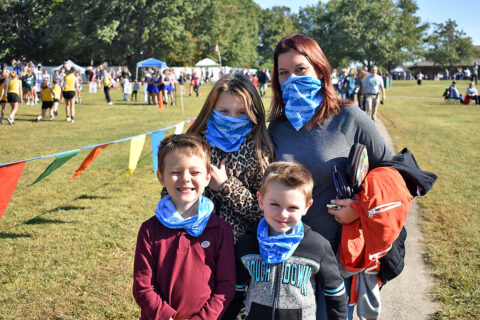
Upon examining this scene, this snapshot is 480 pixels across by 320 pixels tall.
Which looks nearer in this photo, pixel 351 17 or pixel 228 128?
pixel 228 128

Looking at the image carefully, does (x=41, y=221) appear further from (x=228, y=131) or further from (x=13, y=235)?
(x=228, y=131)

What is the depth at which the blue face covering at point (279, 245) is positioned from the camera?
1880 millimetres

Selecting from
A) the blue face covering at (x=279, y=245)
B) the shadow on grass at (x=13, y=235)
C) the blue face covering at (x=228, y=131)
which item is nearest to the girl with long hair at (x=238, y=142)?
the blue face covering at (x=228, y=131)

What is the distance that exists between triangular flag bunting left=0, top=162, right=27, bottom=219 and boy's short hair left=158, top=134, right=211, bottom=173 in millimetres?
2394

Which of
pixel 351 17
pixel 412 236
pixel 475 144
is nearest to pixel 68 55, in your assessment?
pixel 351 17

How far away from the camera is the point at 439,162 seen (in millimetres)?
8922

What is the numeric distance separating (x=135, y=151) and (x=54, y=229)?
154 cm

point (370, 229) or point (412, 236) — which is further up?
point (370, 229)

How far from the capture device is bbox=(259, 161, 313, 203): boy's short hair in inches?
73.4

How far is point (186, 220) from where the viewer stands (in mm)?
1929

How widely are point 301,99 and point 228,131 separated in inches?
17.2

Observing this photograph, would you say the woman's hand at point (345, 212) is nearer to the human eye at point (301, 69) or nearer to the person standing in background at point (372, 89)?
the human eye at point (301, 69)

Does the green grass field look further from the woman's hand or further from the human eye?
the human eye

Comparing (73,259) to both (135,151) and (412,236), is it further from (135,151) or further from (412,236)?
(412,236)
